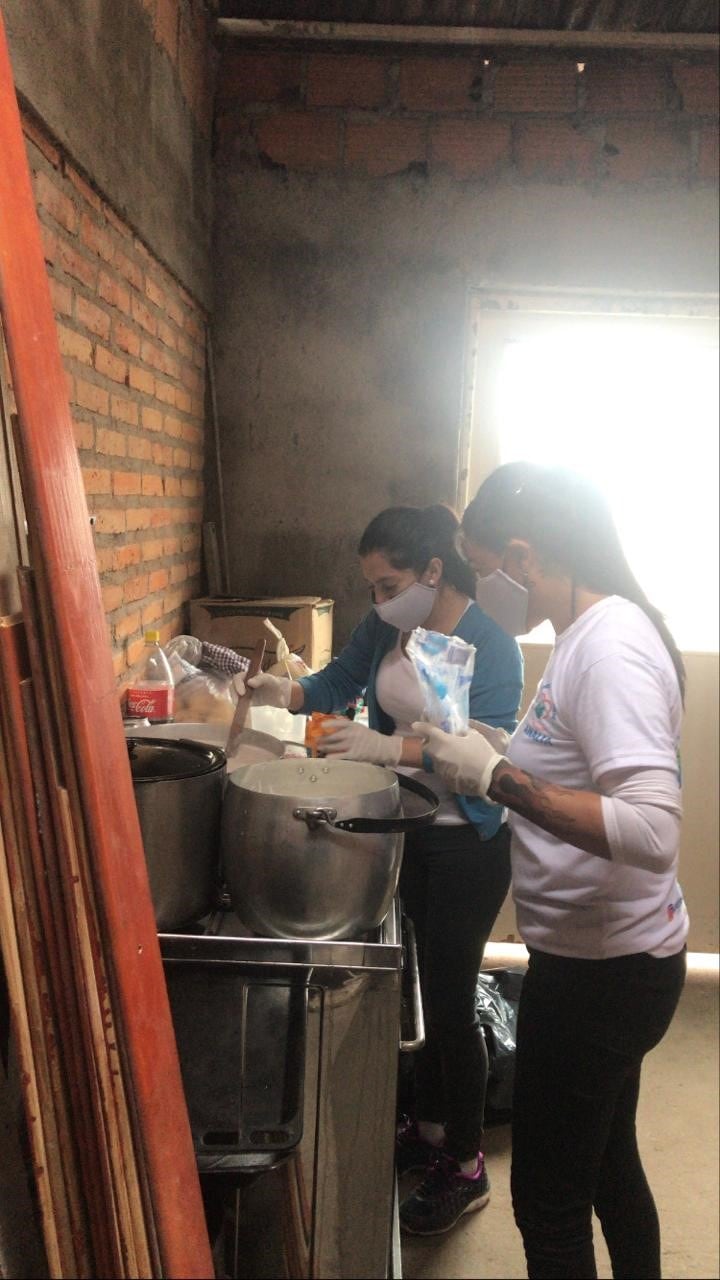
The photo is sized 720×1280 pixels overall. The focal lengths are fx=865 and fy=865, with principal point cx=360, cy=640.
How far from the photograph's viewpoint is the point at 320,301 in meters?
3.18

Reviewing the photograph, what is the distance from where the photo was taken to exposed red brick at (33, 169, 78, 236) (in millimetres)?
1531

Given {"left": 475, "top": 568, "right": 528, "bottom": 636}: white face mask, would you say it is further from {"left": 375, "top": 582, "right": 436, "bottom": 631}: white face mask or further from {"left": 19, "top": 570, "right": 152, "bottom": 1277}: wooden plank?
{"left": 19, "top": 570, "right": 152, "bottom": 1277}: wooden plank

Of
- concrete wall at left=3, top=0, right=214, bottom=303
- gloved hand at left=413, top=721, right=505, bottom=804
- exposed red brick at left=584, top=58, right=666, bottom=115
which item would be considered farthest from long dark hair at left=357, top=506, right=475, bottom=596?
exposed red brick at left=584, top=58, right=666, bottom=115

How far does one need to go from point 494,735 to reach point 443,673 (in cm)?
16

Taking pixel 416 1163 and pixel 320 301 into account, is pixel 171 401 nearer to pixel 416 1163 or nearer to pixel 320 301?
pixel 320 301

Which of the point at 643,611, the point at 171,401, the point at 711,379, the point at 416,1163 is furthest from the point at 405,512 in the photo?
the point at 711,379


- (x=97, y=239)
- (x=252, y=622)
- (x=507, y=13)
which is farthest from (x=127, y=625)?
(x=507, y=13)

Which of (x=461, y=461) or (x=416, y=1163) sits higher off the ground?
(x=461, y=461)

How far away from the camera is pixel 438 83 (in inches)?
122

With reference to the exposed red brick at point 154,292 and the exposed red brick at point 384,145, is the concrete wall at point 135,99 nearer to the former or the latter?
the exposed red brick at point 154,292

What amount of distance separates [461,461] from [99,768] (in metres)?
2.55

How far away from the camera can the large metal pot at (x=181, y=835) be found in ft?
3.66

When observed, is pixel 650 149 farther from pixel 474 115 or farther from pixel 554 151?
pixel 474 115

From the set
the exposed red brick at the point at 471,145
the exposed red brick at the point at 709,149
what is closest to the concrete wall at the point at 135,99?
the exposed red brick at the point at 471,145
